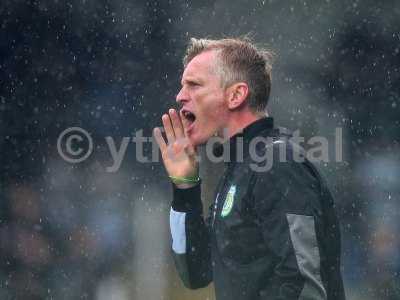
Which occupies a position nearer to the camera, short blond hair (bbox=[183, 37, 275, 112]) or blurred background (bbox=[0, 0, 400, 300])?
short blond hair (bbox=[183, 37, 275, 112])

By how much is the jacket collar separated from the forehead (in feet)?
0.84

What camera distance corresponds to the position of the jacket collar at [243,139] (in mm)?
2314

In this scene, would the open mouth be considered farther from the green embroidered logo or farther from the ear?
the green embroidered logo

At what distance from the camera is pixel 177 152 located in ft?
8.00

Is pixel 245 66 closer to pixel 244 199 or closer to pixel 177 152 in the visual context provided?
pixel 177 152

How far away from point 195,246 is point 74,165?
8593 mm

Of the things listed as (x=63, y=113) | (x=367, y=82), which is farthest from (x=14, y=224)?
(x=367, y=82)

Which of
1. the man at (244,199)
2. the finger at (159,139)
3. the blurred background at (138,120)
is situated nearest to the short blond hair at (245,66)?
the man at (244,199)

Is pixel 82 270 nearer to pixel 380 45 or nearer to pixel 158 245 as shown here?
pixel 158 245

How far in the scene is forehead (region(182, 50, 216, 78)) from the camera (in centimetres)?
249

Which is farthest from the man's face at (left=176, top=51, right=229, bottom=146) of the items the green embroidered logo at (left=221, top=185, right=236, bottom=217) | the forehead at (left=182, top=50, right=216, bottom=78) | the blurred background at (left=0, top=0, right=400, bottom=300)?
the blurred background at (left=0, top=0, right=400, bottom=300)

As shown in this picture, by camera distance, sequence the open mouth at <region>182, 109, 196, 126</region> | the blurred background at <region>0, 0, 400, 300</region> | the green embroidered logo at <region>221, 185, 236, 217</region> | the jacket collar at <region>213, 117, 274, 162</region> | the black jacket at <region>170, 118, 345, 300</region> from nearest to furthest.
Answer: the black jacket at <region>170, 118, 345, 300</region>
the green embroidered logo at <region>221, 185, 236, 217</region>
the jacket collar at <region>213, 117, 274, 162</region>
the open mouth at <region>182, 109, 196, 126</region>
the blurred background at <region>0, 0, 400, 300</region>

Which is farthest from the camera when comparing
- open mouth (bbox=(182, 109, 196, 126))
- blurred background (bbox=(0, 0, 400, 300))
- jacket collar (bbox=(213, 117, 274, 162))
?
blurred background (bbox=(0, 0, 400, 300))

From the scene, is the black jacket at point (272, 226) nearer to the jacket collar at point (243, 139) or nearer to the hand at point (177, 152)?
the jacket collar at point (243, 139)
